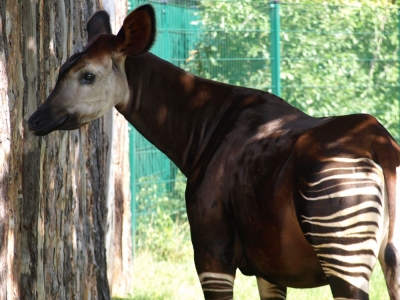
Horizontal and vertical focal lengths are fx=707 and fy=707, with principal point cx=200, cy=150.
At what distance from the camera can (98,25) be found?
422 centimetres

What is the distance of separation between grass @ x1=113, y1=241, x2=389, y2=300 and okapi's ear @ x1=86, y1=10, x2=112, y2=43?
2678 mm

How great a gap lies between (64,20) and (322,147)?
6.31ft

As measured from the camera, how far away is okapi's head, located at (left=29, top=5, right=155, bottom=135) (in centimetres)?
370

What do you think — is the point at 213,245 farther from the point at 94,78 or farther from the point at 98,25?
the point at 98,25

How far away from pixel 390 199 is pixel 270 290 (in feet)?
4.21

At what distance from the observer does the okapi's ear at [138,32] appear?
369 cm

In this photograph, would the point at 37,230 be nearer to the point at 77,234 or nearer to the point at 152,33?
the point at 77,234

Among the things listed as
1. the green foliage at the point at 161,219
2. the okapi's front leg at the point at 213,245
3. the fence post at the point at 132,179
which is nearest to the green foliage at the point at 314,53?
the fence post at the point at 132,179

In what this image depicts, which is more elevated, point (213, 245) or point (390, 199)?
point (390, 199)

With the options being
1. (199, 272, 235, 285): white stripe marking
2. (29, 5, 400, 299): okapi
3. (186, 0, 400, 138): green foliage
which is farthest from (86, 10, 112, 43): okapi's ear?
(186, 0, 400, 138): green foliage

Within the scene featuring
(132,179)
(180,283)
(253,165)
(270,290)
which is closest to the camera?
(253,165)

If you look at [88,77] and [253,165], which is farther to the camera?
[88,77]

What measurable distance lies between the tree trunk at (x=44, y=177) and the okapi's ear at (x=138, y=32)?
52cm

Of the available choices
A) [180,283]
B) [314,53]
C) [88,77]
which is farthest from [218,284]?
[314,53]
